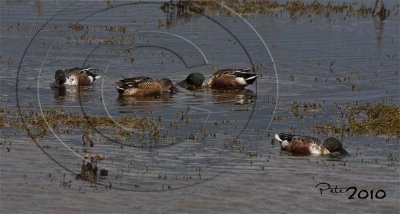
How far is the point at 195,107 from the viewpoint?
67.1 ft

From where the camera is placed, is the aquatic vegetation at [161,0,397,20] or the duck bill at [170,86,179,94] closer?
the duck bill at [170,86,179,94]

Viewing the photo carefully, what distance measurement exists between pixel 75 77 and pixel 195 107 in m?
3.75

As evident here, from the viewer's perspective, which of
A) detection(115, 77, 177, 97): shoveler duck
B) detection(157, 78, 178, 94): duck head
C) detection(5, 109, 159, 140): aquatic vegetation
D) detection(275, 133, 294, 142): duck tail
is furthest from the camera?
detection(157, 78, 178, 94): duck head

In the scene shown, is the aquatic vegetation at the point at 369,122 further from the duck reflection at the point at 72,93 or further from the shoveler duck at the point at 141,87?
the duck reflection at the point at 72,93

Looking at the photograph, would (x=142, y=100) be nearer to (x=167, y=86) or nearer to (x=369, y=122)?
A: (x=167, y=86)

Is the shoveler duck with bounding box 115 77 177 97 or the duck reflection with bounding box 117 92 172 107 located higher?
the shoveler duck with bounding box 115 77 177 97

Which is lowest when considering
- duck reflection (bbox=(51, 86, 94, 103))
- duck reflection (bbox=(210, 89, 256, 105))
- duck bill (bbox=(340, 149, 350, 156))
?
duck reflection (bbox=(51, 86, 94, 103))

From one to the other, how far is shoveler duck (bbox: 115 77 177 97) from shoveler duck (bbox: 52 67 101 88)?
148 cm

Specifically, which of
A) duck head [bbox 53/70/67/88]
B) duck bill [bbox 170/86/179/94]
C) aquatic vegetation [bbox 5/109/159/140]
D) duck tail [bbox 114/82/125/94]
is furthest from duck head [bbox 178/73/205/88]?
aquatic vegetation [bbox 5/109/159/140]

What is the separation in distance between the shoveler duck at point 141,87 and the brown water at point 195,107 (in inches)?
12.7

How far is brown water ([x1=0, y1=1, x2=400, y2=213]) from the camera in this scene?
13469 millimetres

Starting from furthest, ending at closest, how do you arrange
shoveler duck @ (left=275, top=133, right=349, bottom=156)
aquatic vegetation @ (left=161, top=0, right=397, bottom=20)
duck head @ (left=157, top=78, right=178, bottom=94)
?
aquatic vegetation @ (left=161, top=0, right=397, bottom=20), duck head @ (left=157, top=78, right=178, bottom=94), shoveler duck @ (left=275, top=133, right=349, bottom=156)

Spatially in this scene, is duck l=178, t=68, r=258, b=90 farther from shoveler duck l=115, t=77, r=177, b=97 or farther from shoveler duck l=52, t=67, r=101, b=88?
shoveler duck l=52, t=67, r=101, b=88

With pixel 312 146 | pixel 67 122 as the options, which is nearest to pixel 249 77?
pixel 67 122
